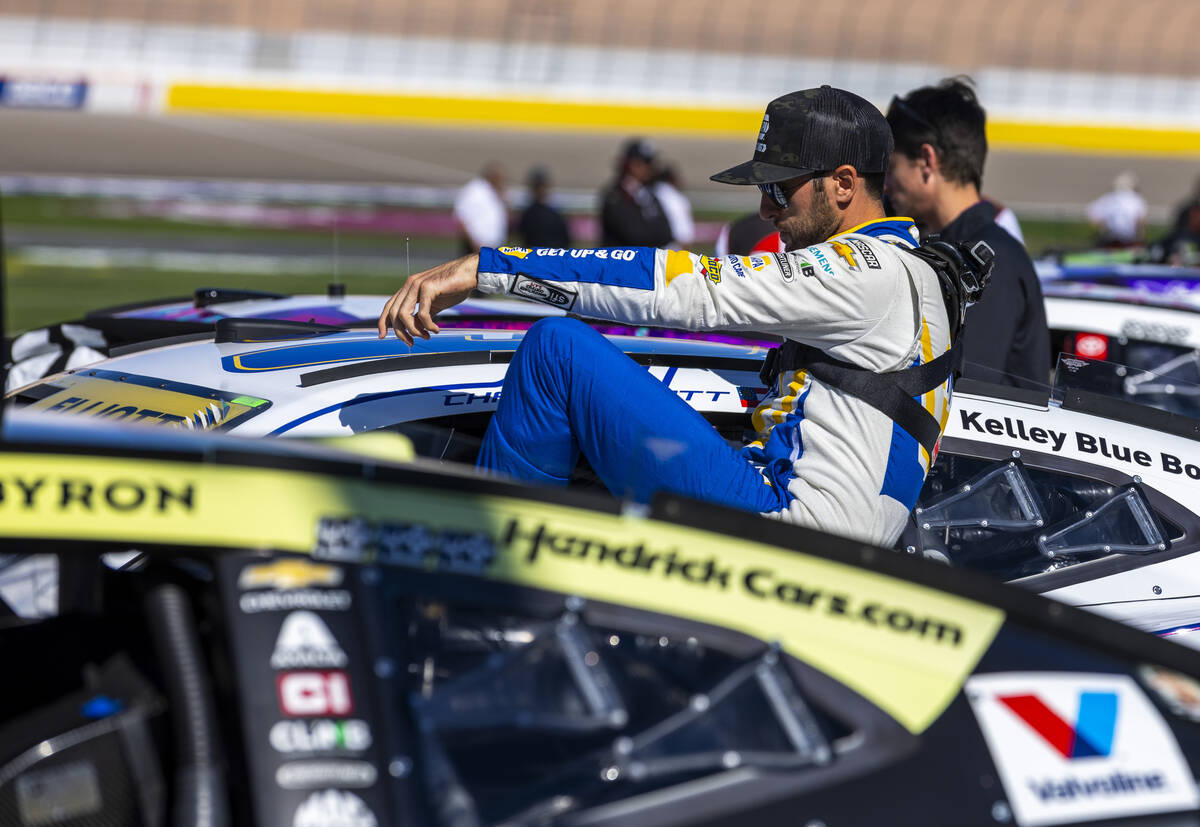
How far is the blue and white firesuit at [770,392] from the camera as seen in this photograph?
2.64 m

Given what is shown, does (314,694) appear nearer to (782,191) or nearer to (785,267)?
(785,267)

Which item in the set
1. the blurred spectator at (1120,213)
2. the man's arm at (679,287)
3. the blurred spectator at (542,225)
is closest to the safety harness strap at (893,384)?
the man's arm at (679,287)

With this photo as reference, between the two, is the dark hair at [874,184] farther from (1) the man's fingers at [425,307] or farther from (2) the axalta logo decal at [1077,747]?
(2) the axalta logo decal at [1077,747]

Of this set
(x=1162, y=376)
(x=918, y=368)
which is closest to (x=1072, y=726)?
(x=918, y=368)

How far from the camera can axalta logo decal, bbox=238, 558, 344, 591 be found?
1773 millimetres

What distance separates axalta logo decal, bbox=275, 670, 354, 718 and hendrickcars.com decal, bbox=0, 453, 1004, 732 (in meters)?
0.16

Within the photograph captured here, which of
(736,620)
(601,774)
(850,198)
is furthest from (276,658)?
(850,198)

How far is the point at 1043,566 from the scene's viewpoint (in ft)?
10.4

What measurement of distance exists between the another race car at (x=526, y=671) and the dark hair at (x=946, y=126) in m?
2.61

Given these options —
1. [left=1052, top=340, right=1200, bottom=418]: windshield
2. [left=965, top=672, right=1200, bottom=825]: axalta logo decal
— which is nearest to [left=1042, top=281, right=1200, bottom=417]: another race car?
[left=1052, top=340, right=1200, bottom=418]: windshield

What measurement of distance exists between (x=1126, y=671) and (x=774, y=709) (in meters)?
0.53

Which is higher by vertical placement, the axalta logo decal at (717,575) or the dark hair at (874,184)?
the dark hair at (874,184)

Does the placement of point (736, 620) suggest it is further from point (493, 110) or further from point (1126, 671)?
point (493, 110)

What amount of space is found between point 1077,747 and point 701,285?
118 cm
